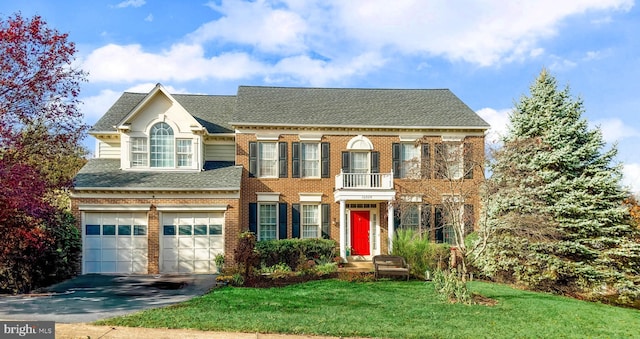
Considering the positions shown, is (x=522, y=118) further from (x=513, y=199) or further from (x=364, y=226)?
(x=364, y=226)

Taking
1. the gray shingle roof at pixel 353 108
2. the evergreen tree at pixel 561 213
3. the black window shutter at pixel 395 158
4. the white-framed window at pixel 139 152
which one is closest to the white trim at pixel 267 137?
the gray shingle roof at pixel 353 108

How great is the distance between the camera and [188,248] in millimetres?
20719

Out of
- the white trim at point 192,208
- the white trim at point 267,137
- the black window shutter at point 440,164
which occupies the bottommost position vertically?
the white trim at point 192,208

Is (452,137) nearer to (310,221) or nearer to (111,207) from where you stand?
(310,221)

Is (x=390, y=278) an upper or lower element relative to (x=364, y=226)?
lower

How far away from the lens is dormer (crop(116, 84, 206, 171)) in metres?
22.0

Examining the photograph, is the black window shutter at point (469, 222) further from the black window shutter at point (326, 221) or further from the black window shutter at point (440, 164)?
the black window shutter at point (326, 221)

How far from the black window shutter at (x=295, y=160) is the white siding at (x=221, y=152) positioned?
281 centimetres

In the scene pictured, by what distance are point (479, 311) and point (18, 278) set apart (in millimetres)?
13439

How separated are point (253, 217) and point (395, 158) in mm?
7137

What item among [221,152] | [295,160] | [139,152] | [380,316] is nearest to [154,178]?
[139,152]

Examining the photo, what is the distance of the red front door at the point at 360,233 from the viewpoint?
2375 cm

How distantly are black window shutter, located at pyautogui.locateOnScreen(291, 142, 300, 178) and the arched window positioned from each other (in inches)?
209

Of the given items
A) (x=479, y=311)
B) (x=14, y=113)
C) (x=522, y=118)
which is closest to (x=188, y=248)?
(x=14, y=113)
